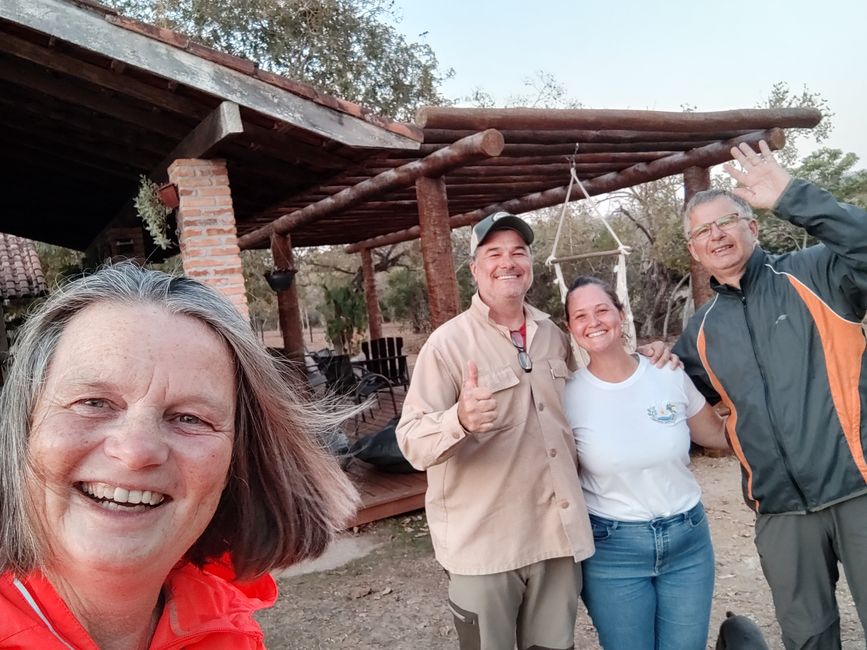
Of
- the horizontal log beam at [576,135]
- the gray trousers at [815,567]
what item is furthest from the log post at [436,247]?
the gray trousers at [815,567]

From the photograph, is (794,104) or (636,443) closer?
(636,443)

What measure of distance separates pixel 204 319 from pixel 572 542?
1.53m

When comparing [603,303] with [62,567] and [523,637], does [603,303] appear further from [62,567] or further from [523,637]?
[62,567]

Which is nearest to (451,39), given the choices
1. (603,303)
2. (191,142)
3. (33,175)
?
(33,175)

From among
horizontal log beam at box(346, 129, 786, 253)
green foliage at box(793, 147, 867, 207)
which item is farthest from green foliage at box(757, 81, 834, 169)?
horizontal log beam at box(346, 129, 786, 253)

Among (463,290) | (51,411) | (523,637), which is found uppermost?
(463,290)

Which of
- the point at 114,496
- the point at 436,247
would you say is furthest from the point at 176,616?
the point at 436,247

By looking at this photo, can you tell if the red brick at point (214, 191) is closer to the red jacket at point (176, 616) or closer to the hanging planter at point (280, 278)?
the red jacket at point (176, 616)

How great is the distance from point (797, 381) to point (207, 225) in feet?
12.9

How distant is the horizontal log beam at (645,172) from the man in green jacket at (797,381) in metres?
3.44

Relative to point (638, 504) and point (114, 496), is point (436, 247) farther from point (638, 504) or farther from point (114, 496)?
point (114, 496)

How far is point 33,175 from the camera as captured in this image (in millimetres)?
6406

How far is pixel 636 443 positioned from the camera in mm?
1980

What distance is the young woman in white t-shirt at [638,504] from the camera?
1982 millimetres
